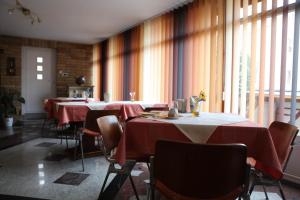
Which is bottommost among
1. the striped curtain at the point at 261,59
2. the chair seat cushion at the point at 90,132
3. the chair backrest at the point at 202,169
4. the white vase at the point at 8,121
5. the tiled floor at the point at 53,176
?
the tiled floor at the point at 53,176

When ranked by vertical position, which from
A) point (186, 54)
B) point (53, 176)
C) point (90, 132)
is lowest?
point (53, 176)

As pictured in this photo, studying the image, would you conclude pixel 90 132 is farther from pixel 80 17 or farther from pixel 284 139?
pixel 80 17

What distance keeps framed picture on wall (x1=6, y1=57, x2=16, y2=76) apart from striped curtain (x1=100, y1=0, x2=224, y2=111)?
126 inches

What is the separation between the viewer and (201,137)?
1.69 metres

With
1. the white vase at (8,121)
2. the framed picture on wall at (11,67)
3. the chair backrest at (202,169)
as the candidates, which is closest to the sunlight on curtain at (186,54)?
the chair backrest at (202,169)

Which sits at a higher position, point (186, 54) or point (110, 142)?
point (186, 54)

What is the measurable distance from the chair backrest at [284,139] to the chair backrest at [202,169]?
2.20ft

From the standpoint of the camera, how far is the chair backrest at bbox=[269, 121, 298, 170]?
1628 millimetres

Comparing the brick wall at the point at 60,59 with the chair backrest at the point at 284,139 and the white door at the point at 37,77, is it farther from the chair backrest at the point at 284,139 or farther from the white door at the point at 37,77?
the chair backrest at the point at 284,139

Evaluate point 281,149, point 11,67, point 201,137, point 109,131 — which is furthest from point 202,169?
point 11,67

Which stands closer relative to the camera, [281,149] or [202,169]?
[202,169]

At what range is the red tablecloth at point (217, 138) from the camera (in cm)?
158

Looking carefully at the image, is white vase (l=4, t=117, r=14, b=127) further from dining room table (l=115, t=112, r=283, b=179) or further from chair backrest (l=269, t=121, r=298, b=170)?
chair backrest (l=269, t=121, r=298, b=170)

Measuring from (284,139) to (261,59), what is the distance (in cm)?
142
